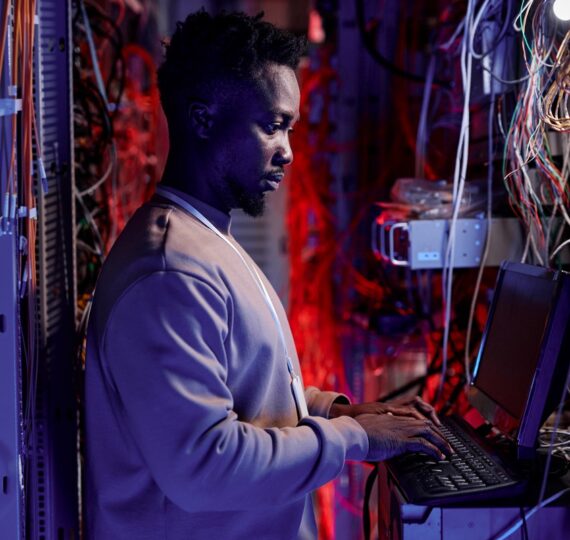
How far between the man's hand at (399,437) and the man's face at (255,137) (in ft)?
1.59

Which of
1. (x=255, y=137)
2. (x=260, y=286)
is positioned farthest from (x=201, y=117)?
(x=260, y=286)

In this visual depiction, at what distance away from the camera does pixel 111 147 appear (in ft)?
7.89

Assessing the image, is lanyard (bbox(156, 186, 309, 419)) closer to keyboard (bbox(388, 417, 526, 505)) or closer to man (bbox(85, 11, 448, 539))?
man (bbox(85, 11, 448, 539))

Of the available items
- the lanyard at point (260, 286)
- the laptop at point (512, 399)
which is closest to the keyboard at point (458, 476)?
the laptop at point (512, 399)

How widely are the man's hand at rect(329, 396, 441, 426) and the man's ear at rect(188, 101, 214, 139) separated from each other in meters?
0.70

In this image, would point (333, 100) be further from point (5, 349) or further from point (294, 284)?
point (5, 349)

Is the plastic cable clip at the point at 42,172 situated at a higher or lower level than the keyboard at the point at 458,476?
higher

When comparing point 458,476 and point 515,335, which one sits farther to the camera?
point 515,335

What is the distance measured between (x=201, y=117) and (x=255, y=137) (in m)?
0.11

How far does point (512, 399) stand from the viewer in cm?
154

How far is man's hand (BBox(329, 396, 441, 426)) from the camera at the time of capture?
158 cm

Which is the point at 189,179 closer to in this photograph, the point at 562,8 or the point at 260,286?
the point at 260,286

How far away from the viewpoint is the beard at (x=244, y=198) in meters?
1.43

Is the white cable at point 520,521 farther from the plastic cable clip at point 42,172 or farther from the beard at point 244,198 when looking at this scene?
the plastic cable clip at point 42,172
